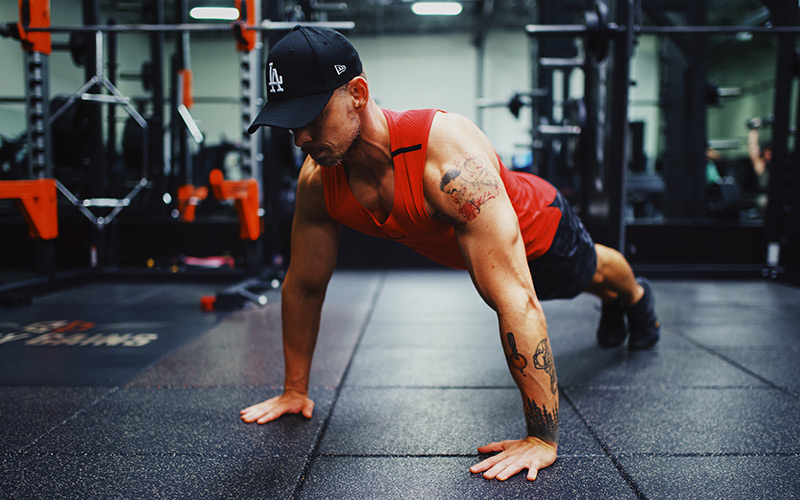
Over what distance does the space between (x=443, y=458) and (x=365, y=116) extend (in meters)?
0.86

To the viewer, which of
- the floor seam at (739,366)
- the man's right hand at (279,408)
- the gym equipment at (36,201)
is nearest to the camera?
the man's right hand at (279,408)

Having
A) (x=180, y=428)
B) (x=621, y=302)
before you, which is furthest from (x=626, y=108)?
(x=180, y=428)

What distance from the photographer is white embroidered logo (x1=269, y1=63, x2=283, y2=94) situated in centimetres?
119

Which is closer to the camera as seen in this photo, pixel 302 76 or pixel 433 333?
pixel 302 76

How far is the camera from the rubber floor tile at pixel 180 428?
4.66 feet

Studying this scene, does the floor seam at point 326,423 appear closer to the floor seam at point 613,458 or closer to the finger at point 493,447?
the finger at point 493,447

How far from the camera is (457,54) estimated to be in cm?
1138

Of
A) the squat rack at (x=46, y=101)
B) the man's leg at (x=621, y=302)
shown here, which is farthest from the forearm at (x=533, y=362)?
the squat rack at (x=46, y=101)

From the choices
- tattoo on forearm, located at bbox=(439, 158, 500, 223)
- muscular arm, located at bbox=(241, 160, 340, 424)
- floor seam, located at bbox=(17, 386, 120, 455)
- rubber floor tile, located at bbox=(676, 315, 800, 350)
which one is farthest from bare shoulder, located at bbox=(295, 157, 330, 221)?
rubber floor tile, located at bbox=(676, 315, 800, 350)

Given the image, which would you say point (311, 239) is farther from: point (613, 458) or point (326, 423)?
point (613, 458)

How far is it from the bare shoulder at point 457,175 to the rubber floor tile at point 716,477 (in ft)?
2.37

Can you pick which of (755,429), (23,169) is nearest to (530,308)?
(755,429)

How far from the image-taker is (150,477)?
1264 mm

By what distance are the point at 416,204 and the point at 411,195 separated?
2 centimetres
